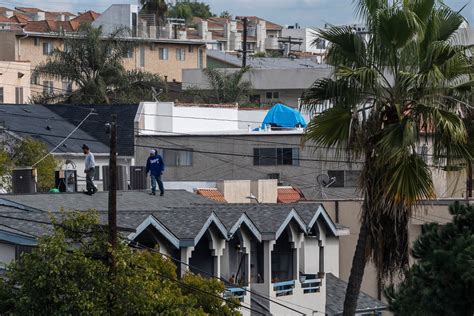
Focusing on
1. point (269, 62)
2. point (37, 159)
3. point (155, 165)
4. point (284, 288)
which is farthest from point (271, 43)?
point (155, 165)

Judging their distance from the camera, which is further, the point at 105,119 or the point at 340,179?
the point at 105,119

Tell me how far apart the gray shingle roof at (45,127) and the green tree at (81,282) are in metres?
34.1

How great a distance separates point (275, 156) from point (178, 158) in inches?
177

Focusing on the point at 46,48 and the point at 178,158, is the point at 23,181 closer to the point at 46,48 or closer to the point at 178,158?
the point at 178,158

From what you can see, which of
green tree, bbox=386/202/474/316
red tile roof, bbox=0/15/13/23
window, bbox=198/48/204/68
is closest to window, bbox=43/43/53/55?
window, bbox=198/48/204/68

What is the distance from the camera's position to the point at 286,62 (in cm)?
11112

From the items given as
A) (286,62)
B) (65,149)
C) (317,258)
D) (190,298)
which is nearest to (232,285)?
(317,258)

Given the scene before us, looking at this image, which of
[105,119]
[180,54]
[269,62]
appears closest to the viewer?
[105,119]

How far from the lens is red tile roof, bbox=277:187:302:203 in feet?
182

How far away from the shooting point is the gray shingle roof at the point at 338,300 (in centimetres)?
4122

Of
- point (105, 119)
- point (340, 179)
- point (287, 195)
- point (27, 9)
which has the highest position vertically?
point (27, 9)

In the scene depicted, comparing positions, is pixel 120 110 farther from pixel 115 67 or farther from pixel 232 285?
pixel 232 285

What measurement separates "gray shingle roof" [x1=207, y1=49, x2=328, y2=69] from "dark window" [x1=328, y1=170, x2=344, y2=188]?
133 feet

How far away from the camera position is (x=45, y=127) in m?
61.4
